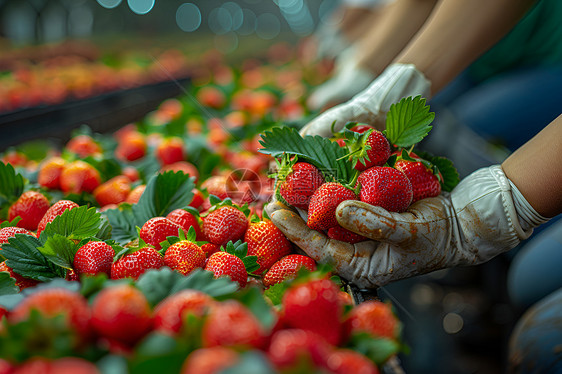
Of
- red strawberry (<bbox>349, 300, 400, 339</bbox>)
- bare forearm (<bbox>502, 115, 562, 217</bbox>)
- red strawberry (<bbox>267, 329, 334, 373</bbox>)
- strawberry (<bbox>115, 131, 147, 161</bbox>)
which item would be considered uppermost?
strawberry (<bbox>115, 131, 147, 161</bbox>)

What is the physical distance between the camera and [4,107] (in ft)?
10.3

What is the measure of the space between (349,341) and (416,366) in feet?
4.79

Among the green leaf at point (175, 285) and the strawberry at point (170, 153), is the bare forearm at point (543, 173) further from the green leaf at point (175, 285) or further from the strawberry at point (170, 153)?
the strawberry at point (170, 153)

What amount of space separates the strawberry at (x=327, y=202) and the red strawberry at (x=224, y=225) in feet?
0.73

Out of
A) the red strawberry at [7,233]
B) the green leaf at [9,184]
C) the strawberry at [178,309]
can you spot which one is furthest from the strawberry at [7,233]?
the strawberry at [178,309]

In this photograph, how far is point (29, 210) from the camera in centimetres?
141

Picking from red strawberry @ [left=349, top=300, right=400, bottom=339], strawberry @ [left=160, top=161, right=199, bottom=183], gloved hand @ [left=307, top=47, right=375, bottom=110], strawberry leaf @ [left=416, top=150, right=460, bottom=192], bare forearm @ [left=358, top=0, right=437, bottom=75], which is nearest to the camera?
red strawberry @ [left=349, top=300, right=400, bottom=339]

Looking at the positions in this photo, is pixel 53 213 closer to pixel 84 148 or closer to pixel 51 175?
pixel 51 175

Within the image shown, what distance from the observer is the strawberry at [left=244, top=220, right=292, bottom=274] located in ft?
3.90

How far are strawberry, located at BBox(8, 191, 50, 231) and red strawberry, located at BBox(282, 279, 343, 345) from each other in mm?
1044

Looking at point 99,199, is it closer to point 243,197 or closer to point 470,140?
point 243,197

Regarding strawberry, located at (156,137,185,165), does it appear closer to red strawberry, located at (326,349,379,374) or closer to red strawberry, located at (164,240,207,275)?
red strawberry, located at (164,240,207,275)

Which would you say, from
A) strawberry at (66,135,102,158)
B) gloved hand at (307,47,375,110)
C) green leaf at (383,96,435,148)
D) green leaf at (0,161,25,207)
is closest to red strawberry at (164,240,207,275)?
green leaf at (383,96,435,148)

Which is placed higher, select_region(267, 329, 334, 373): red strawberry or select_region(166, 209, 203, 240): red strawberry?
select_region(166, 209, 203, 240): red strawberry
